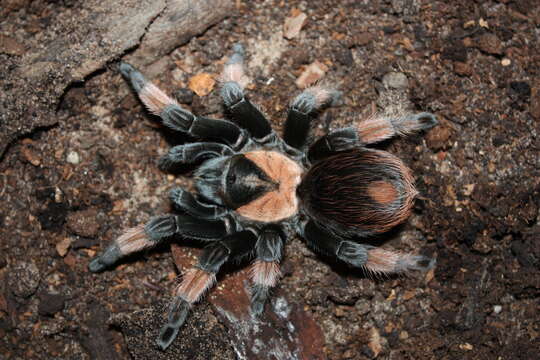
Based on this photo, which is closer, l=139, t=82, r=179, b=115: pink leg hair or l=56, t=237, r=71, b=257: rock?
l=139, t=82, r=179, b=115: pink leg hair

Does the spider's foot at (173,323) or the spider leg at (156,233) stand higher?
the spider leg at (156,233)

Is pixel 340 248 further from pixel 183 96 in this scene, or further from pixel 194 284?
pixel 183 96

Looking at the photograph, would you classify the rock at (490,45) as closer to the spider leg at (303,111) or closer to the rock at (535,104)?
the rock at (535,104)

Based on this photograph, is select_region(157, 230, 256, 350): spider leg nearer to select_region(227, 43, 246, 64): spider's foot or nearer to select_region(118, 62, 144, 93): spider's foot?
select_region(118, 62, 144, 93): spider's foot

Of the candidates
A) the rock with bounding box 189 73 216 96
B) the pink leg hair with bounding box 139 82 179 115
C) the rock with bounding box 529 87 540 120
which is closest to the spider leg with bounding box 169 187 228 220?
the pink leg hair with bounding box 139 82 179 115

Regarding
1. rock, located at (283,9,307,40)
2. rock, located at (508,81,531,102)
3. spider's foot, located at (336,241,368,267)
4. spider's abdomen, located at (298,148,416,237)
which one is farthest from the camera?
rock, located at (283,9,307,40)

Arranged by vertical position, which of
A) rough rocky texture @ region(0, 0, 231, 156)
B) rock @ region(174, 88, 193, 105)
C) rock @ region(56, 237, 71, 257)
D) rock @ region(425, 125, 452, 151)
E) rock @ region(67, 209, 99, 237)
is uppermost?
rough rocky texture @ region(0, 0, 231, 156)

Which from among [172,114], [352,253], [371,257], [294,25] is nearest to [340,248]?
[352,253]

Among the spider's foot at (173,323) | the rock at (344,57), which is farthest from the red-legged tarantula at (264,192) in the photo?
the rock at (344,57)
